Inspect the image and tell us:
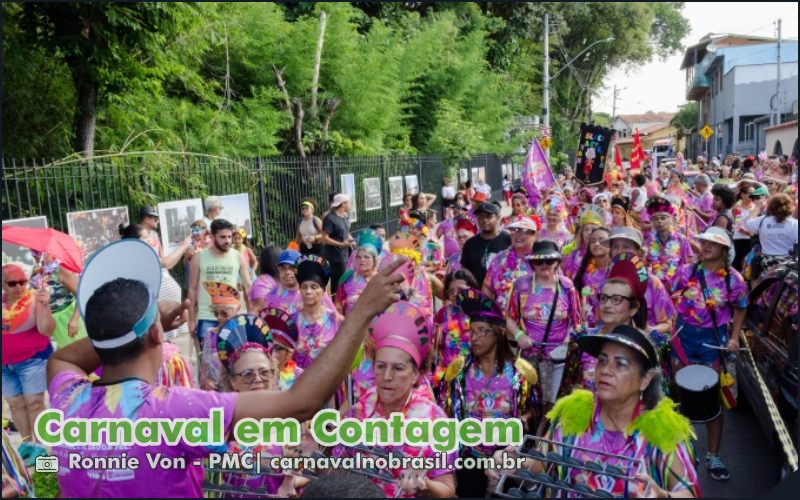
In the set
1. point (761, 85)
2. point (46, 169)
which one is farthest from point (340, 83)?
point (761, 85)

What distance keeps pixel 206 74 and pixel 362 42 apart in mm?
5085

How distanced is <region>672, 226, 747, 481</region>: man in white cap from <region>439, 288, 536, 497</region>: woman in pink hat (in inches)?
83.5

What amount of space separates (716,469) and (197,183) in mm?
8190

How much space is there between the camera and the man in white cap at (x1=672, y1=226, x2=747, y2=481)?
19.3 ft

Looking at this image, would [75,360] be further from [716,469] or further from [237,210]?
[237,210]

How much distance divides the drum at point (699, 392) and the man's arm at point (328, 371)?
3.65 metres

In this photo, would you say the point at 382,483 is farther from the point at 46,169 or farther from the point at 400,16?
the point at 400,16

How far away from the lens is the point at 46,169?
27.4ft

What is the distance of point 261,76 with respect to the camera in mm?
17906

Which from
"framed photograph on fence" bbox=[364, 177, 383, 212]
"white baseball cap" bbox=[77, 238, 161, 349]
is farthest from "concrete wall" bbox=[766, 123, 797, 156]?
"white baseball cap" bbox=[77, 238, 161, 349]

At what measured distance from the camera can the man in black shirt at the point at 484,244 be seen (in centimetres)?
754

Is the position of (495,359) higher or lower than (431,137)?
lower

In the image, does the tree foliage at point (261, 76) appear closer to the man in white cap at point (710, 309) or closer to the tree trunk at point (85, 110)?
the tree trunk at point (85, 110)

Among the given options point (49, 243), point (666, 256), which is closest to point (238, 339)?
point (49, 243)
